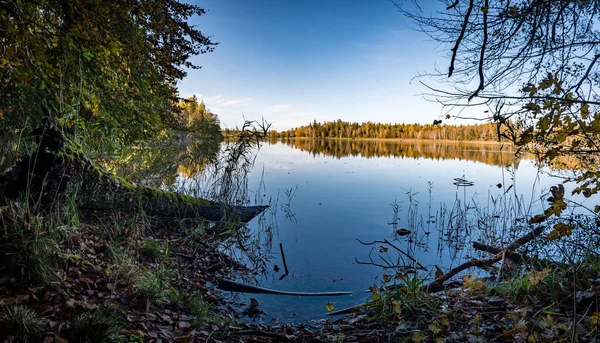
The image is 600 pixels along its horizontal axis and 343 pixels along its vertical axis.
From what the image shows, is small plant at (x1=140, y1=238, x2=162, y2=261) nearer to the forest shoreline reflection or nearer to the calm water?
the calm water

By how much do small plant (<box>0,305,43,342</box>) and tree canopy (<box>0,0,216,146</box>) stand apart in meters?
2.51

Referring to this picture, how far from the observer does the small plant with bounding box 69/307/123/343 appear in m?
2.59

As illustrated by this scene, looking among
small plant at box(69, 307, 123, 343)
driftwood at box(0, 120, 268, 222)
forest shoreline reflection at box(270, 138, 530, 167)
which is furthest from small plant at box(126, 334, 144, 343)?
forest shoreline reflection at box(270, 138, 530, 167)

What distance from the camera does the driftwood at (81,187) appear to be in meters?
4.48

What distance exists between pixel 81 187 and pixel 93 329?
390cm

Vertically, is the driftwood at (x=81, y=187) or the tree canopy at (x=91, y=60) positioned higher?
the tree canopy at (x=91, y=60)

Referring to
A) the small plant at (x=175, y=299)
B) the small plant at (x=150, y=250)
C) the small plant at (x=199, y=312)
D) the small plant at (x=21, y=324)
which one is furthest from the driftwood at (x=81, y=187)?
the small plant at (x=199, y=312)

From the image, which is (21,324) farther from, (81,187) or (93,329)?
Answer: (81,187)

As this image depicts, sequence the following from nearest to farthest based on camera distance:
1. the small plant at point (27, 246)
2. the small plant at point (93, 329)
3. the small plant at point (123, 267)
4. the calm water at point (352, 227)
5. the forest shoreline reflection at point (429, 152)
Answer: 1. the small plant at point (93, 329)
2. the small plant at point (27, 246)
3. the small plant at point (123, 267)
4. the calm water at point (352, 227)
5. the forest shoreline reflection at point (429, 152)

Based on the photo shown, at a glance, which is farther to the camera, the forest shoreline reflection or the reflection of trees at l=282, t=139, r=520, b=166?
Answer: the reflection of trees at l=282, t=139, r=520, b=166

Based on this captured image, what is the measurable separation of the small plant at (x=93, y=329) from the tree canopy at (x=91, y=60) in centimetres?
264

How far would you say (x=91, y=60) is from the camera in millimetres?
6594

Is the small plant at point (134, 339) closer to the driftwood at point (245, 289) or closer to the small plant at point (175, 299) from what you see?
the small plant at point (175, 299)

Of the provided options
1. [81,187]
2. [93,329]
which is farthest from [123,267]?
[81,187]
